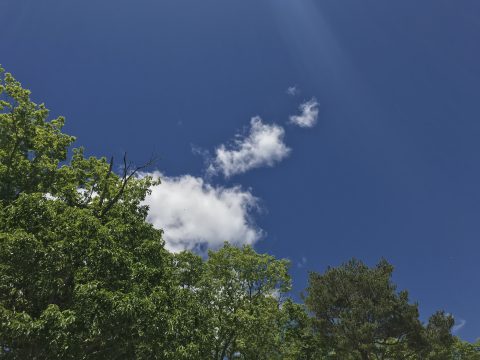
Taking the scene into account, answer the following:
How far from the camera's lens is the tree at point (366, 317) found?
3678cm

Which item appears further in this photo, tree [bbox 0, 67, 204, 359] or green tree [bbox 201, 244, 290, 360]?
green tree [bbox 201, 244, 290, 360]

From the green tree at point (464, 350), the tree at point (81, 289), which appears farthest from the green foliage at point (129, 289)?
the green tree at point (464, 350)

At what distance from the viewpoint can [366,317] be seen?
124 feet

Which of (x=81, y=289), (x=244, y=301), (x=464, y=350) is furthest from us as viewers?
(x=464, y=350)


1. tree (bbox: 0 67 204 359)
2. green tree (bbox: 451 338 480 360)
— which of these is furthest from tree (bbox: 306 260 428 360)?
tree (bbox: 0 67 204 359)

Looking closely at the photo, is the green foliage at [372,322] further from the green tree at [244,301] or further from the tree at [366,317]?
the green tree at [244,301]

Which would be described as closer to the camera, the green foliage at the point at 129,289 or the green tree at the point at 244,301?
Result: the green foliage at the point at 129,289

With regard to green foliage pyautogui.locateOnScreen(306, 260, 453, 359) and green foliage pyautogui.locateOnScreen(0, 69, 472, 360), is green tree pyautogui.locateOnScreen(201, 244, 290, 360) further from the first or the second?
green foliage pyautogui.locateOnScreen(306, 260, 453, 359)

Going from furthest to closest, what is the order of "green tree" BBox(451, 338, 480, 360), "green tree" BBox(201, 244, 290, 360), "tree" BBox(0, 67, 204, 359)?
"green tree" BBox(451, 338, 480, 360)
"green tree" BBox(201, 244, 290, 360)
"tree" BBox(0, 67, 204, 359)

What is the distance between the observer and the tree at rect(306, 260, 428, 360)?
121ft

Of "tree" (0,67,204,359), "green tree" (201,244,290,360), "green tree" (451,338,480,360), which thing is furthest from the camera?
"green tree" (451,338,480,360)

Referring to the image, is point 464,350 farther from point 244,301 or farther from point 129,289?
point 129,289

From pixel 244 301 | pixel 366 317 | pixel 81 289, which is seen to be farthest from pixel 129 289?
pixel 366 317

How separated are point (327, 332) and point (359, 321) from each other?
4.01 metres
